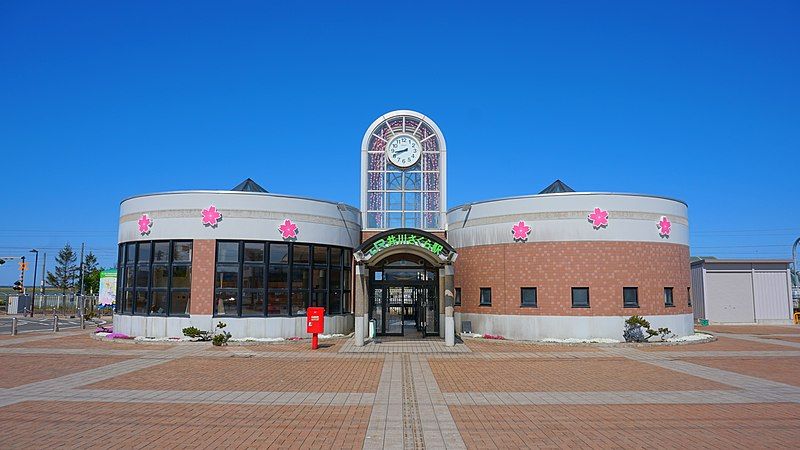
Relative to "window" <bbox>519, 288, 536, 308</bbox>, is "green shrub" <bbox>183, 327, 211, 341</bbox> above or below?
below

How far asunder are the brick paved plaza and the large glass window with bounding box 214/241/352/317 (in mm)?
3247

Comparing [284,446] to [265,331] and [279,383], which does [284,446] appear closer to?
[279,383]

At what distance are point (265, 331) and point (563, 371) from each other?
13076 mm

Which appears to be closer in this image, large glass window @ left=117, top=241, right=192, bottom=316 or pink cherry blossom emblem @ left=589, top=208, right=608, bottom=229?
large glass window @ left=117, top=241, right=192, bottom=316

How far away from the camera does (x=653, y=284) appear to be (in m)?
24.2

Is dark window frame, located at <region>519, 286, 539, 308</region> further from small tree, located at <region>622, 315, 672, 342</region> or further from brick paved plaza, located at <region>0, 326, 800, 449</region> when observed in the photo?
small tree, located at <region>622, 315, 672, 342</region>

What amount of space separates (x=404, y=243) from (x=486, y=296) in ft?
17.5

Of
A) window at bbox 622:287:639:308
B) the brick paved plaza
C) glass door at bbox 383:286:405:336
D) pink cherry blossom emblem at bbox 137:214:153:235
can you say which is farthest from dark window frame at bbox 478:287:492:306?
pink cherry blossom emblem at bbox 137:214:153:235

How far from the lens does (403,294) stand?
2666 centimetres

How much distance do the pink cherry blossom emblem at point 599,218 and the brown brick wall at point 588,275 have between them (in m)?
0.85

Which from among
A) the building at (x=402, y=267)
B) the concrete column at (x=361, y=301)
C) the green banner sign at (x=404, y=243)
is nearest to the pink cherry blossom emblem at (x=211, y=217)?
the building at (x=402, y=267)

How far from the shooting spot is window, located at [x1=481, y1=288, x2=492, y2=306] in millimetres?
25609

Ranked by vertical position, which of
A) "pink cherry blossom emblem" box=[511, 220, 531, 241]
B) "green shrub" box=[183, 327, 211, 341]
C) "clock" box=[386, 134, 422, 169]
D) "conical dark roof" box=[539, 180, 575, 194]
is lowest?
"green shrub" box=[183, 327, 211, 341]

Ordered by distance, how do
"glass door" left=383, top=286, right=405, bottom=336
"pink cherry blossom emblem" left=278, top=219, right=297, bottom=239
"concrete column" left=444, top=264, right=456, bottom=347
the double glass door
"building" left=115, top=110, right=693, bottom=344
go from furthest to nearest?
"glass door" left=383, top=286, right=405, bottom=336
the double glass door
"pink cherry blossom emblem" left=278, top=219, right=297, bottom=239
"building" left=115, top=110, right=693, bottom=344
"concrete column" left=444, top=264, right=456, bottom=347
